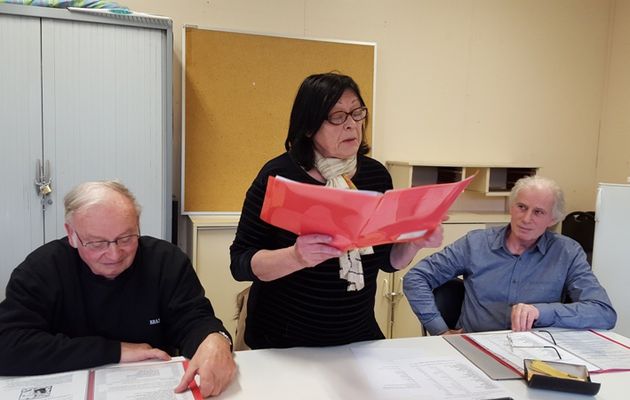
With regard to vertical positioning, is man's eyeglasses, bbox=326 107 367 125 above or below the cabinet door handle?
above

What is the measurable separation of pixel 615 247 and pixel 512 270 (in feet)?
4.15

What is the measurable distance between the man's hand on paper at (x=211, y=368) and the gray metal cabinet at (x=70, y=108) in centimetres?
162

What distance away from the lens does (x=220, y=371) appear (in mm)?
1154

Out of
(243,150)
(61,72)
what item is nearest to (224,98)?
(243,150)

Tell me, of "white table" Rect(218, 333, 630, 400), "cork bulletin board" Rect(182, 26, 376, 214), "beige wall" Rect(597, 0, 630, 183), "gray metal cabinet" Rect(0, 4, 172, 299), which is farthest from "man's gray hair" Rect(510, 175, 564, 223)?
"beige wall" Rect(597, 0, 630, 183)

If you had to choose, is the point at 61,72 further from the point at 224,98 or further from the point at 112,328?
the point at 112,328

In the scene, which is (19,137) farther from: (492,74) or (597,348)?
(492,74)

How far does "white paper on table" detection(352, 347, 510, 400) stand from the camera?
3.82 feet

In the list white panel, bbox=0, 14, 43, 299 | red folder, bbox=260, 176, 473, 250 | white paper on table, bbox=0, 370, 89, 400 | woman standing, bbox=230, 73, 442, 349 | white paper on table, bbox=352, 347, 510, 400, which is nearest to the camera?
red folder, bbox=260, 176, 473, 250

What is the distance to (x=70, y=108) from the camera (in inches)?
98.6

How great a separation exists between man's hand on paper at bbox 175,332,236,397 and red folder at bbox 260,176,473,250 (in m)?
0.38

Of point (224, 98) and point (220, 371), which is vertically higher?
point (224, 98)

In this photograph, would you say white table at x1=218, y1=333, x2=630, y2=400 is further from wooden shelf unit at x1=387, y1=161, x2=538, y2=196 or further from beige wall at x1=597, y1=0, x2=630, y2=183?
beige wall at x1=597, y1=0, x2=630, y2=183

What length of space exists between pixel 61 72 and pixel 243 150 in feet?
3.53
